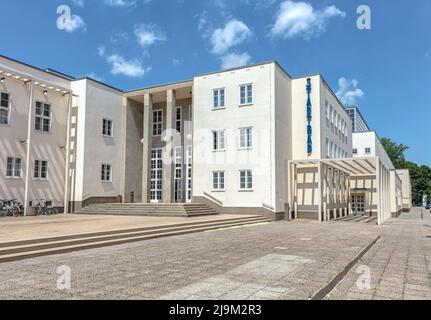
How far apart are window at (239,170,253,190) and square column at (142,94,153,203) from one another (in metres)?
6.90

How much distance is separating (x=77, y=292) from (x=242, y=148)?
19035 millimetres

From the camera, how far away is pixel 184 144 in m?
28.3

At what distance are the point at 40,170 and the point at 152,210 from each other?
7.02m

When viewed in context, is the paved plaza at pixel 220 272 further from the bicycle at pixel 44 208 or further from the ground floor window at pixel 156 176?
the ground floor window at pixel 156 176

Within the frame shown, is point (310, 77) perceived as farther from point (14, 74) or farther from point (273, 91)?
point (14, 74)

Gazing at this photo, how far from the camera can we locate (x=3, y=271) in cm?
706

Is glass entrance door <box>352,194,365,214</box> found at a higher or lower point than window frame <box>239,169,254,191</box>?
lower

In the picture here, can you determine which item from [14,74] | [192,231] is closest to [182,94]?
[14,74]

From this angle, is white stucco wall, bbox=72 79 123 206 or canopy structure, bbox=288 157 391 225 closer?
canopy structure, bbox=288 157 391 225

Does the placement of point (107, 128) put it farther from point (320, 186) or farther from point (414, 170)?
point (414, 170)

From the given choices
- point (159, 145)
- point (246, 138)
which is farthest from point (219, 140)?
point (159, 145)

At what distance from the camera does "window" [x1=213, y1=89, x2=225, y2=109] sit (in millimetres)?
25227

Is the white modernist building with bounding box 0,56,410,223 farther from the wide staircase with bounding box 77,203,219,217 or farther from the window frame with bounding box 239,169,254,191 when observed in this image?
the wide staircase with bounding box 77,203,219,217

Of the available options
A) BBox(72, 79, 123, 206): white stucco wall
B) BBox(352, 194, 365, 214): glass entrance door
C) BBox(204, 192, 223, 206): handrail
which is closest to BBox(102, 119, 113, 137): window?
BBox(72, 79, 123, 206): white stucco wall
